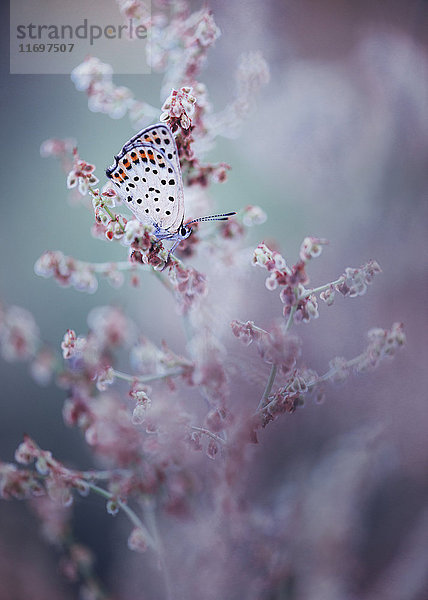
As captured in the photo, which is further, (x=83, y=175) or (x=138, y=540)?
(x=138, y=540)

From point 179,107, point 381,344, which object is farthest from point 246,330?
point 179,107

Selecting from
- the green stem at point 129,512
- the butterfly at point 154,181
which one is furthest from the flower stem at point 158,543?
the butterfly at point 154,181

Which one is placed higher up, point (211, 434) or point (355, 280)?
point (355, 280)

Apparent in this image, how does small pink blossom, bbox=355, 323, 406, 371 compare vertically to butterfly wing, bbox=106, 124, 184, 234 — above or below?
below

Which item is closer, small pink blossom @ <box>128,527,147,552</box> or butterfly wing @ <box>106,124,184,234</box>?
butterfly wing @ <box>106,124,184,234</box>

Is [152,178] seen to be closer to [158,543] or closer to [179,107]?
[179,107]

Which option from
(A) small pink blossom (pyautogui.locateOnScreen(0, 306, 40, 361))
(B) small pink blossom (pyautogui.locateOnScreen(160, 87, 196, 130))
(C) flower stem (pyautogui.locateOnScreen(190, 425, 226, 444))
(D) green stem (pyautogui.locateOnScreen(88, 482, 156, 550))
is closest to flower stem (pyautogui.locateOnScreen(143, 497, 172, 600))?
(D) green stem (pyautogui.locateOnScreen(88, 482, 156, 550))

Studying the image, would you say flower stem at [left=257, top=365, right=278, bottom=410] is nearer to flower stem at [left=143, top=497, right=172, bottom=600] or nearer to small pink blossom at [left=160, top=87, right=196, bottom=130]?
flower stem at [left=143, top=497, right=172, bottom=600]

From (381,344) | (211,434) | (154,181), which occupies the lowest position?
(211,434)
